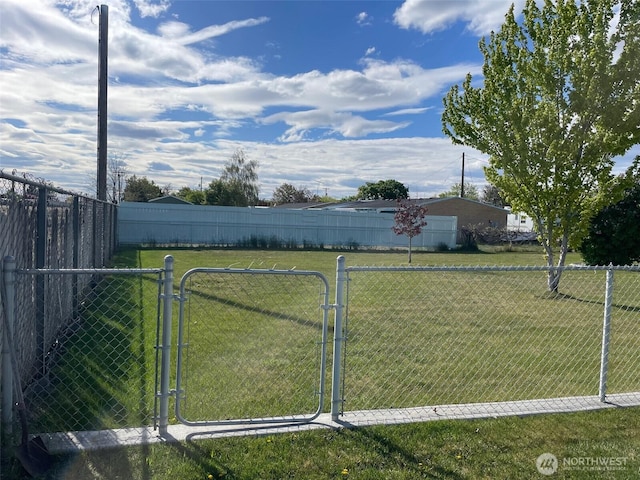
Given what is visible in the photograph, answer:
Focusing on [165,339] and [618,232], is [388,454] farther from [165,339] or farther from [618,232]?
[618,232]

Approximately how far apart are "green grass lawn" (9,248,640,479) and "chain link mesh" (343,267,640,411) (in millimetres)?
29

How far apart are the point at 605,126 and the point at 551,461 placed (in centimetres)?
920

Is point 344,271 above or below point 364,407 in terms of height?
above

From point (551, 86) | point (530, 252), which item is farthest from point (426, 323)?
point (530, 252)

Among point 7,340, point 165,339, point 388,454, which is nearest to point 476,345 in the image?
point 388,454

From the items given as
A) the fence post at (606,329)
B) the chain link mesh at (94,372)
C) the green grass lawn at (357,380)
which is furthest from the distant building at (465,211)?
the fence post at (606,329)

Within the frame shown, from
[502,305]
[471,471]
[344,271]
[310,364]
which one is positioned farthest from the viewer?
[502,305]

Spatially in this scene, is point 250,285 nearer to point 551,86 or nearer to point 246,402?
point 246,402

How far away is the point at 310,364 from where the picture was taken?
5.44 m

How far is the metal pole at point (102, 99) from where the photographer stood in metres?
13.0

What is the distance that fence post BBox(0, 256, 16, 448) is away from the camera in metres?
3.23

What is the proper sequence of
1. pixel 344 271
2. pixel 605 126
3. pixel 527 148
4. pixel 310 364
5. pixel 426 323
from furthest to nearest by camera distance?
pixel 527 148 < pixel 605 126 < pixel 426 323 < pixel 310 364 < pixel 344 271

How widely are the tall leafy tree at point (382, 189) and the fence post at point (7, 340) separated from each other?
62360 millimetres

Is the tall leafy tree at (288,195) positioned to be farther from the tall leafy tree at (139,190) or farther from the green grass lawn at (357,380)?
the green grass lawn at (357,380)
